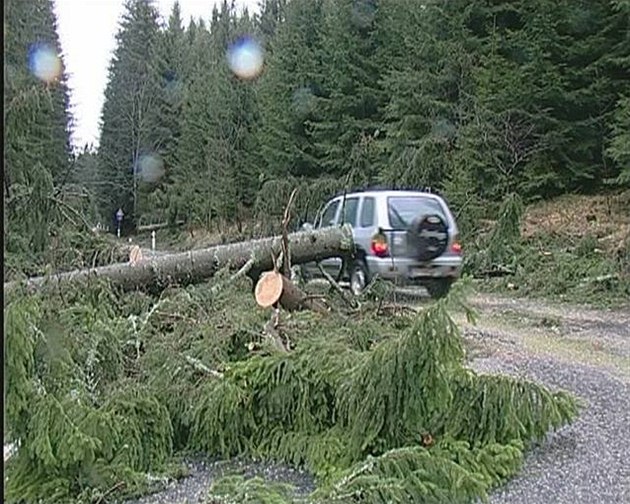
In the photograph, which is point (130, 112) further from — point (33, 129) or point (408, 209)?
point (408, 209)

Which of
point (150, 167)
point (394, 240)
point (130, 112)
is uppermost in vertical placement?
point (130, 112)

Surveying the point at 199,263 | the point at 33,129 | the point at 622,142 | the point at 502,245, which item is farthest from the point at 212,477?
the point at 622,142

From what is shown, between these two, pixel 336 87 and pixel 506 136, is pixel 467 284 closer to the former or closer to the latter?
pixel 336 87

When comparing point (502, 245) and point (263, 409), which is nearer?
point (263, 409)

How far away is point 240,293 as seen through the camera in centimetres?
342

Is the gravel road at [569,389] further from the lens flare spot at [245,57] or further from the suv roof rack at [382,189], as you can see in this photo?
the lens flare spot at [245,57]

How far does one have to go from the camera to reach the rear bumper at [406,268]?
14.1 feet

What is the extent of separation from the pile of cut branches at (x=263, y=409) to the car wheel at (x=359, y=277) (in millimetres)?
1533

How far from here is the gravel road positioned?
7.00 ft

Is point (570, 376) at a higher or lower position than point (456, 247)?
lower

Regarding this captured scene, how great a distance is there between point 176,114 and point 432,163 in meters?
4.49

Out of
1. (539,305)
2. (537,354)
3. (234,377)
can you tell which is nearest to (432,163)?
(539,305)

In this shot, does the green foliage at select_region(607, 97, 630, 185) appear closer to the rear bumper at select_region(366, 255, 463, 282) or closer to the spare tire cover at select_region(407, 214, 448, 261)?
the spare tire cover at select_region(407, 214, 448, 261)

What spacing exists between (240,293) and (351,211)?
6.13 feet
